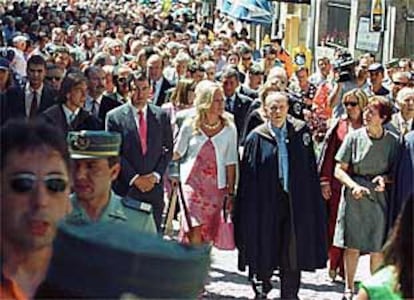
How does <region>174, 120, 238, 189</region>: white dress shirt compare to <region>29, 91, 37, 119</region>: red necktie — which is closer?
<region>174, 120, 238, 189</region>: white dress shirt

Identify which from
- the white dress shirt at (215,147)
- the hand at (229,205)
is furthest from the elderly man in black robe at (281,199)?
the white dress shirt at (215,147)

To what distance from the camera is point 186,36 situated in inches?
930

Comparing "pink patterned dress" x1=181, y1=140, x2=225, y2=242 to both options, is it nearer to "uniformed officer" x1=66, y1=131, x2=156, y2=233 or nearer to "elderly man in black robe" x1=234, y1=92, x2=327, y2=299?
"elderly man in black robe" x1=234, y1=92, x2=327, y2=299

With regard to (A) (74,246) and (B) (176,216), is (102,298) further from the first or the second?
(B) (176,216)

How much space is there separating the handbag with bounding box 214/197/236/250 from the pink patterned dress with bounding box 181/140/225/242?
0.04 m

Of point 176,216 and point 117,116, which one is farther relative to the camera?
point 176,216

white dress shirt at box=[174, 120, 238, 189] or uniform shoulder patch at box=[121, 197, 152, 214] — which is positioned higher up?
uniform shoulder patch at box=[121, 197, 152, 214]

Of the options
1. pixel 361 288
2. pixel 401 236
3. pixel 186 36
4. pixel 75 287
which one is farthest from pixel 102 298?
pixel 186 36

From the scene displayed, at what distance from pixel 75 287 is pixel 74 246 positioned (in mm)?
92

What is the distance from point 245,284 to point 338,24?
21.3 meters

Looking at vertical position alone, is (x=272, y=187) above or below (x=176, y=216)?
above

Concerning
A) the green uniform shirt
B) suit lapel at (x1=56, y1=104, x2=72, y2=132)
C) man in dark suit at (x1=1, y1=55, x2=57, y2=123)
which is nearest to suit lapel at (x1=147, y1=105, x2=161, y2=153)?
suit lapel at (x1=56, y1=104, x2=72, y2=132)

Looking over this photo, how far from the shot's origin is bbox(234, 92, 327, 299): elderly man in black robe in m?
8.57

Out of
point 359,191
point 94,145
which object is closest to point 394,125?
point 359,191
